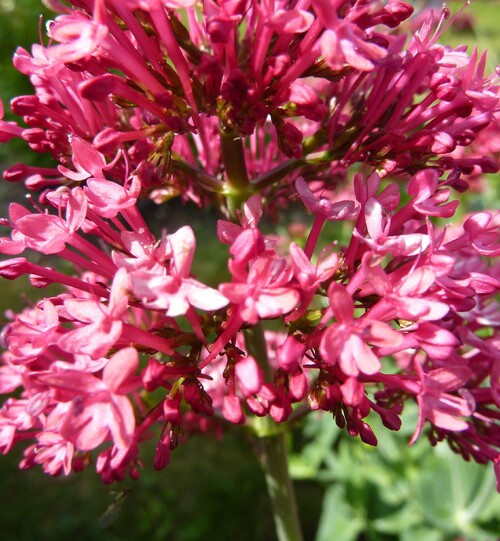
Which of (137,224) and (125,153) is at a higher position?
(125,153)

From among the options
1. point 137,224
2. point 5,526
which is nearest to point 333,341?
point 137,224

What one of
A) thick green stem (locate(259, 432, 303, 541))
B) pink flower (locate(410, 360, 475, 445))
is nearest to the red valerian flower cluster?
pink flower (locate(410, 360, 475, 445))

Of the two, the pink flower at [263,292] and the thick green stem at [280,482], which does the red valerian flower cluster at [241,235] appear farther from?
the thick green stem at [280,482]

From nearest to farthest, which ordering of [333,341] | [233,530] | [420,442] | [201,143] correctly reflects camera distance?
[333,341] → [201,143] → [420,442] → [233,530]

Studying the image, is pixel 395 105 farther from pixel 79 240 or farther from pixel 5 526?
pixel 5 526

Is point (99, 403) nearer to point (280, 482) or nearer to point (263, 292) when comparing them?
point (263, 292)

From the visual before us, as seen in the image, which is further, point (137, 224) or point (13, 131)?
point (13, 131)

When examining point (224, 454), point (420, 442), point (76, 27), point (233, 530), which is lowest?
point (224, 454)
